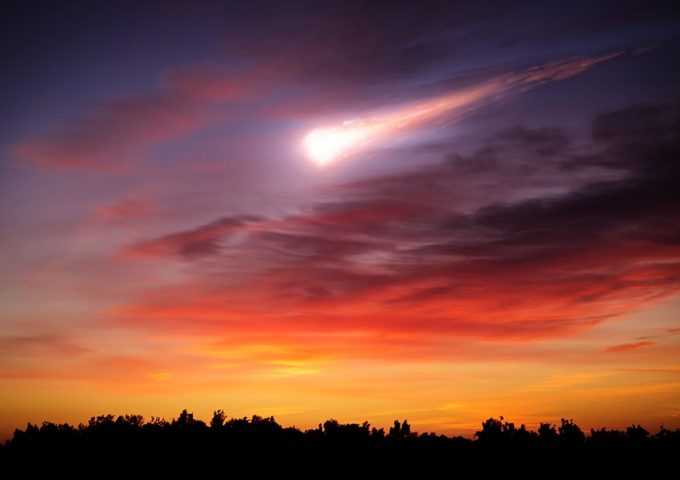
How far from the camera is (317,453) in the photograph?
121m

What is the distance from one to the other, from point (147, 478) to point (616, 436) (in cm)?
9665

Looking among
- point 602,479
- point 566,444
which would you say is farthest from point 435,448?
point 602,479

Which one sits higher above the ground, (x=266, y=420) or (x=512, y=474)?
(x=266, y=420)

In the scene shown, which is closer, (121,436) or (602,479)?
(602,479)

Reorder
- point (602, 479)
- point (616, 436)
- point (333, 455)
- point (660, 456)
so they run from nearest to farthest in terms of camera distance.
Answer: point (602, 479), point (660, 456), point (333, 455), point (616, 436)

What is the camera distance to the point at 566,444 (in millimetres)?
126688

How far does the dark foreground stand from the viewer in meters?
105

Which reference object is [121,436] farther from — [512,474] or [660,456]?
[660,456]

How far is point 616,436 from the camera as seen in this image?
129 meters

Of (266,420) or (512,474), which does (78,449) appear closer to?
(266,420)

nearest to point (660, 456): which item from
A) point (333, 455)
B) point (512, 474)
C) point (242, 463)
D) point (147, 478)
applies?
point (512, 474)

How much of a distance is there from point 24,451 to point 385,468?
66788mm

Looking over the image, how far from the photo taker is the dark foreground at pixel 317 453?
105250 millimetres

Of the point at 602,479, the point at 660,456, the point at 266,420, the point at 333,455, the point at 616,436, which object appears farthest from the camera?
the point at 266,420
